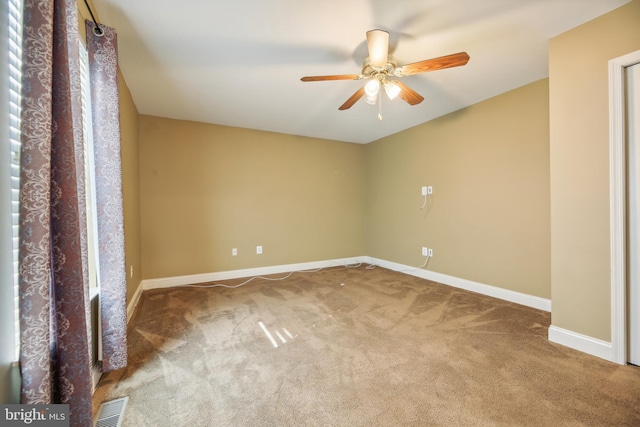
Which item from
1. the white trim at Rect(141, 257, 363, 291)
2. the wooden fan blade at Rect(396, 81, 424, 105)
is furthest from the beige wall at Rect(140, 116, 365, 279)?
the wooden fan blade at Rect(396, 81, 424, 105)

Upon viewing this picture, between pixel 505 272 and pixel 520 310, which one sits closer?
pixel 520 310

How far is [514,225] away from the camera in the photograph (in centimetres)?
286

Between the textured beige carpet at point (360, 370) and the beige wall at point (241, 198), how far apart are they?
1.07m

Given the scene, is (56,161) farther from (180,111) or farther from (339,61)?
(180,111)

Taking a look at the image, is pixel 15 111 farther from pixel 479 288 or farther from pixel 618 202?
pixel 479 288

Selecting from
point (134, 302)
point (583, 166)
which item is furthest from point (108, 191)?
point (583, 166)

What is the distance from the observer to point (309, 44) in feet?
6.56

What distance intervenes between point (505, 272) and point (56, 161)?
3813mm

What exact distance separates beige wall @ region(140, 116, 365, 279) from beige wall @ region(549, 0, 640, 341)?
10.3ft

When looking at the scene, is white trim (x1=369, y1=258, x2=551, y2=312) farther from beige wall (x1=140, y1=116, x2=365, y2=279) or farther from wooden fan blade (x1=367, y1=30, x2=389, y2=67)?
wooden fan blade (x1=367, y1=30, x2=389, y2=67)

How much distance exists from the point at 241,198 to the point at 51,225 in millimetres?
3024

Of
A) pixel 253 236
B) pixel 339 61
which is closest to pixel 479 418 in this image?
pixel 339 61

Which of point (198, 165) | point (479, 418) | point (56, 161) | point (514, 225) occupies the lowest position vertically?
point (479, 418)

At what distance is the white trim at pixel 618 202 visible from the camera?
5.59 feet
